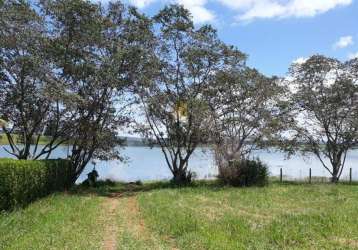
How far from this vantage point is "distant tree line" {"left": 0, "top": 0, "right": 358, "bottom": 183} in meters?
21.9

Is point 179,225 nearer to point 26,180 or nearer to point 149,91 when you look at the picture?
point 26,180

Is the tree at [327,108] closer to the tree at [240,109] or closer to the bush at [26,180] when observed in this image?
the tree at [240,109]

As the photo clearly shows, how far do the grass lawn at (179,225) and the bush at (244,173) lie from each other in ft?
25.9

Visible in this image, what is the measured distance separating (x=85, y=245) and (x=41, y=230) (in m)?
1.90

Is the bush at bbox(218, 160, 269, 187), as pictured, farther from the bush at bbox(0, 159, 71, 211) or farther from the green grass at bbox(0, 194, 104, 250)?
the green grass at bbox(0, 194, 104, 250)

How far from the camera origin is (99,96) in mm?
25391

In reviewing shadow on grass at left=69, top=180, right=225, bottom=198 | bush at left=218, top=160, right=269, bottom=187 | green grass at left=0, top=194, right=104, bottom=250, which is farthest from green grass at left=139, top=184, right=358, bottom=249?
bush at left=218, top=160, right=269, bottom=187

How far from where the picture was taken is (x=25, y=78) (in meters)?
21.5

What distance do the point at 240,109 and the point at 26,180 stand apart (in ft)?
52.8

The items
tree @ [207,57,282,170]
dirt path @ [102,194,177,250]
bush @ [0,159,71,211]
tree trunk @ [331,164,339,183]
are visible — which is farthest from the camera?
tree trunk @ [331,164,339,183]

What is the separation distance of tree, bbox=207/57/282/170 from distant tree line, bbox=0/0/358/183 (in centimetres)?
6

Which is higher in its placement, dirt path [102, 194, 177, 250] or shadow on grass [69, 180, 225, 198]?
shadow on grass [69, 180, 225, 198]

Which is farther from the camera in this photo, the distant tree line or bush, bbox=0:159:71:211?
the distant tree line

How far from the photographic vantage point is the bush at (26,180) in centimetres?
1364
